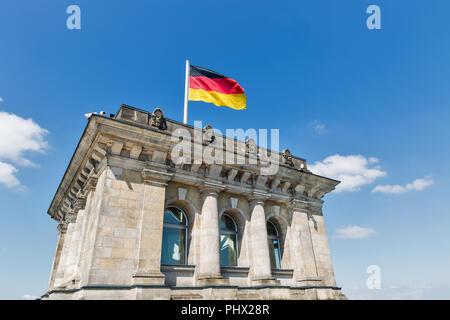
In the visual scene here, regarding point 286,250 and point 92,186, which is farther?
point 286,250

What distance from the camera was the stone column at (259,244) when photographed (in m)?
15.8

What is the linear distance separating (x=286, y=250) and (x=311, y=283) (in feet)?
7.77

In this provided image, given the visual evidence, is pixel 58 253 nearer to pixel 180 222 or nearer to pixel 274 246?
pixel 180 222

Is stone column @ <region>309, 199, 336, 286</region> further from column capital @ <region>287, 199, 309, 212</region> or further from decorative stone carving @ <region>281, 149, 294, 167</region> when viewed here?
decorative stone carving @ <region>281, 149, 294, 167</region>

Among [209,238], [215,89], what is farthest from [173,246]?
[215,89]

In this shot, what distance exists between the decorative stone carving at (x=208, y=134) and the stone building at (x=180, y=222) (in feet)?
0.23

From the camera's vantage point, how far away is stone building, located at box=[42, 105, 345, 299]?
40.8ft

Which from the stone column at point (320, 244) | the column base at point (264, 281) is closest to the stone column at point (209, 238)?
the column base at point (264, 281)

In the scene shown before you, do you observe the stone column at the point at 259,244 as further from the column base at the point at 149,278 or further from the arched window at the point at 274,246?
the column base at the point at 149,278

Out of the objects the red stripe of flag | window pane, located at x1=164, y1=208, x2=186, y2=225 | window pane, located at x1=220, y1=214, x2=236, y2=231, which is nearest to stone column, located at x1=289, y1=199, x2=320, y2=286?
window pane, located at x1=220, y1=214, x2=236, y2=231
